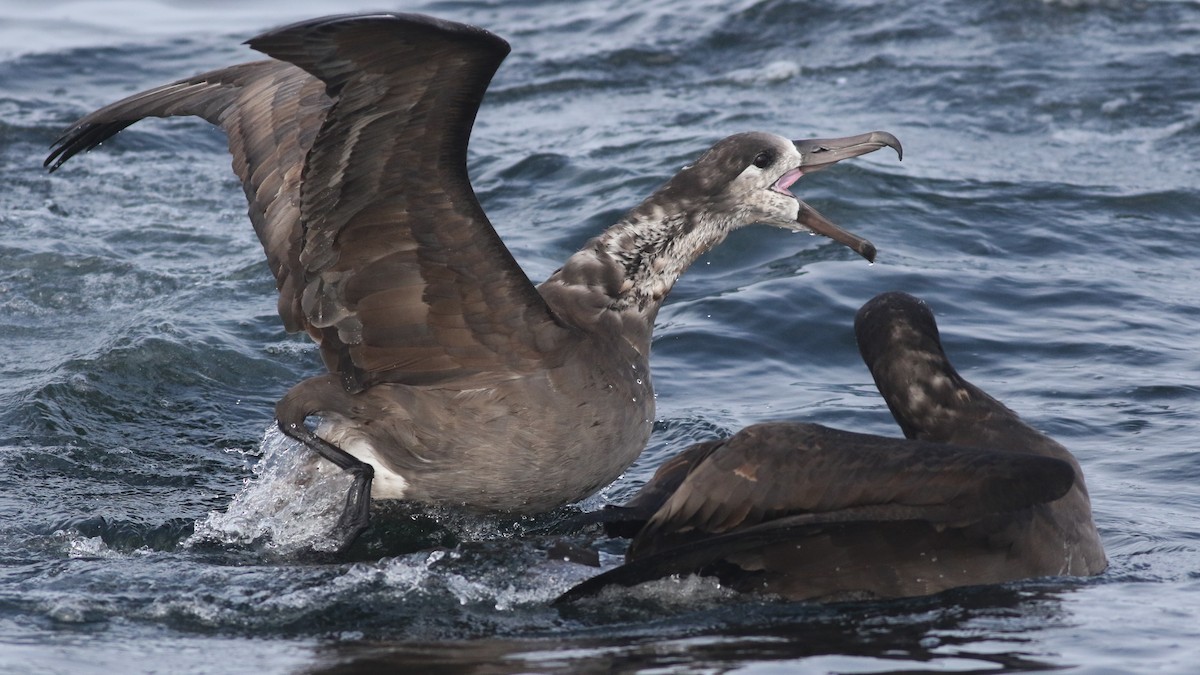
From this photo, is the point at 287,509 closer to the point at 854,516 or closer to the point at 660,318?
the point at 854,516

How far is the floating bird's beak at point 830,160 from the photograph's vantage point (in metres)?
7.02

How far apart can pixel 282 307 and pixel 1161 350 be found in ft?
16.1

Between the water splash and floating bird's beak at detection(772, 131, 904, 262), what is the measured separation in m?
2.23

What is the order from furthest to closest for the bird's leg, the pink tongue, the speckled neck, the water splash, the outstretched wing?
the pink tongue < the outstretched wing < the speckled neck < the water splash < the bird's leg

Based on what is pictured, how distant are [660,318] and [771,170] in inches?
114

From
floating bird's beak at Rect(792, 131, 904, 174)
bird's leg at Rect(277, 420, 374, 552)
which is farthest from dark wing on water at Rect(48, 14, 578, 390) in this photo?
floating bird's beak at Rect(792, 131, 904, 174)

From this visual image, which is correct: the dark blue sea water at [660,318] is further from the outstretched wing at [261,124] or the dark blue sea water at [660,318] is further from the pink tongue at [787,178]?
the pink tongue at [787,178]

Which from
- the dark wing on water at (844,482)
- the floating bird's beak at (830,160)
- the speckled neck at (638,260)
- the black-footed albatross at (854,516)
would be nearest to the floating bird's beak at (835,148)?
the floating bird's beak at (830,160)

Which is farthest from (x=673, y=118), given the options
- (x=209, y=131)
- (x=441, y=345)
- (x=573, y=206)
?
(x=441, y=345)

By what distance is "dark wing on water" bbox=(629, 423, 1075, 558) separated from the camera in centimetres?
540

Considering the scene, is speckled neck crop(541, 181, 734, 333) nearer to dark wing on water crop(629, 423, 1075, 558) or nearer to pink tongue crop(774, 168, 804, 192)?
pink tongue crop(774, 168, 804, 192)

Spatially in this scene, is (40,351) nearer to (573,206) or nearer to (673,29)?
(573,206)

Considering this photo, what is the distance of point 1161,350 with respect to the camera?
29.6 feet

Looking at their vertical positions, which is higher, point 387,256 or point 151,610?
point 387,256
